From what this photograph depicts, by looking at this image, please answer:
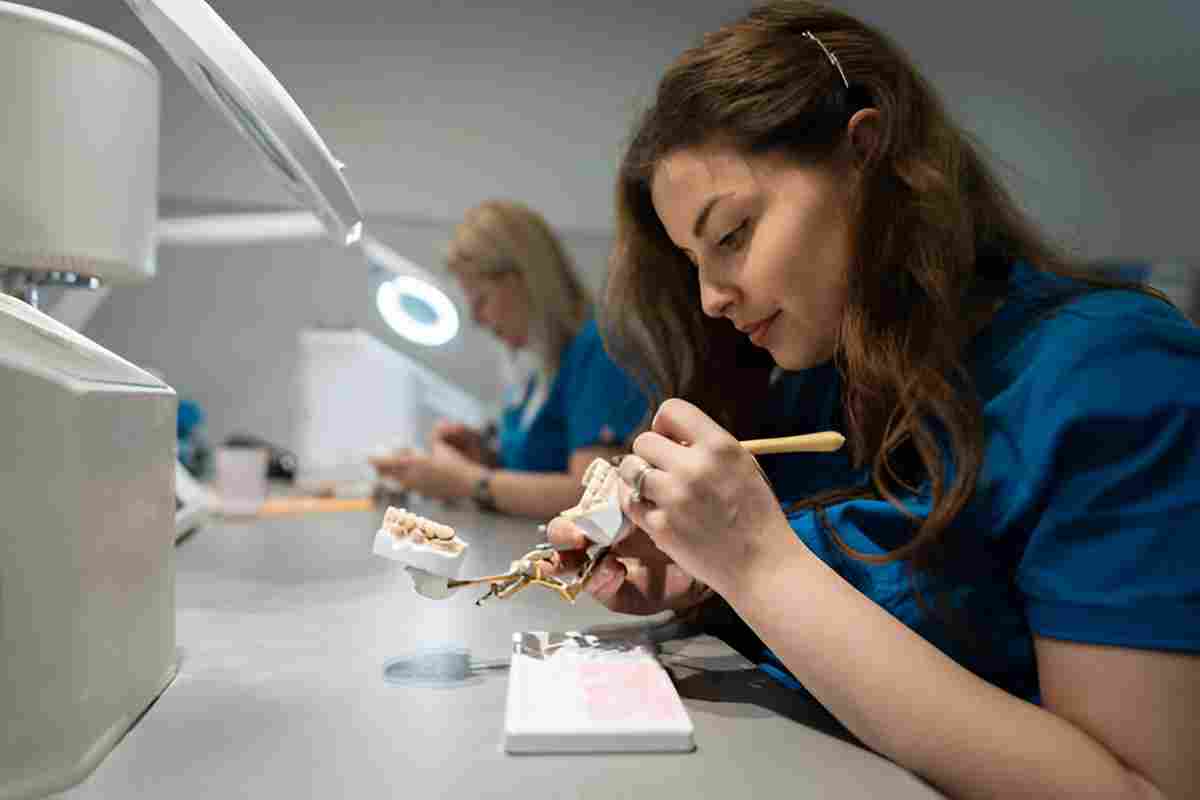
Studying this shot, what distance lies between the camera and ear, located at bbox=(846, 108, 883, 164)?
649mm

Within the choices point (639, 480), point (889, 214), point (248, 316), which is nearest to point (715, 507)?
point (639, 480)

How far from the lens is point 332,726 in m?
0.51

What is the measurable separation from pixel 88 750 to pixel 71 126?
0.53m

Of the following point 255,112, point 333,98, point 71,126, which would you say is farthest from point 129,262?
point 333,98

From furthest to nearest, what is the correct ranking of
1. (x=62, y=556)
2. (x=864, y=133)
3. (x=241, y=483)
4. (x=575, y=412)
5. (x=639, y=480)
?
(x=575, y=412), (x=241, y=483), (x=864, y=133), (x=639, y=480), (x=62, y=556)

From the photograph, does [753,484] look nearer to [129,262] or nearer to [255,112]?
[255,112]

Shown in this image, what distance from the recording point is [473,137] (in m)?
2.18

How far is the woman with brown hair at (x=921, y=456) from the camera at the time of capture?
1.55 ft

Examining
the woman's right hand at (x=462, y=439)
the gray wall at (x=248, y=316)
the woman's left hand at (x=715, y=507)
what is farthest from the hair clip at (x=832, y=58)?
the gray wall at (x=248, y=316)

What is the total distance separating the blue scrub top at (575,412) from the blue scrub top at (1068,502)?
745 millimetres

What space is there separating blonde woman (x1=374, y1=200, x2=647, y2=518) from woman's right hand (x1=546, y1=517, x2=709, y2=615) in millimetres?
786

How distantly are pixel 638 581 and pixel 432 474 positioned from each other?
3.13 feet

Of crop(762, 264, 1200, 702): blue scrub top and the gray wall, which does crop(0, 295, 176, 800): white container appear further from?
the gray wall

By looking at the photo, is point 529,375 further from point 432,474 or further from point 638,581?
point 638,581
